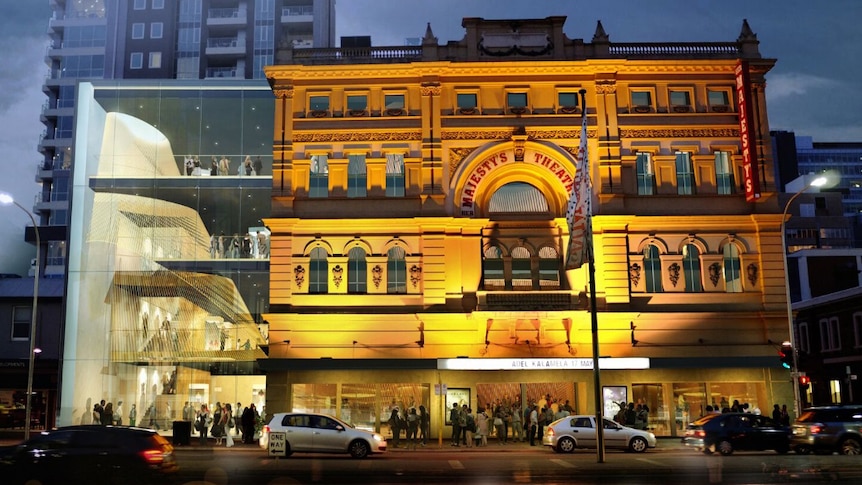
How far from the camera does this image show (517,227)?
133 ft

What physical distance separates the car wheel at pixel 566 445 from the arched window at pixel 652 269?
11.2m

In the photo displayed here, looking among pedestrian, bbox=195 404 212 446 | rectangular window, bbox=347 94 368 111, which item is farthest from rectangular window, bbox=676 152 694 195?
pedestrian, bbox=195 404 212 446

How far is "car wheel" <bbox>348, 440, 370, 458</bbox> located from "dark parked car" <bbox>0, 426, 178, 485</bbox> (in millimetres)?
9711

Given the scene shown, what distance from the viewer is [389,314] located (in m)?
39.1

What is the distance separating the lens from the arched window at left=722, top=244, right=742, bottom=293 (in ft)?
131

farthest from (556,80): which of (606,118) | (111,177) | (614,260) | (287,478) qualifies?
(287,478)

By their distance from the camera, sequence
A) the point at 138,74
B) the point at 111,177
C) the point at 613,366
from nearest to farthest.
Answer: the point at 613,366, the point at 111,177, the point at 138,74

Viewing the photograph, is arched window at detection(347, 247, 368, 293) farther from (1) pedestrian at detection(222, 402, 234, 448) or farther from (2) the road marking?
(2) the road marking

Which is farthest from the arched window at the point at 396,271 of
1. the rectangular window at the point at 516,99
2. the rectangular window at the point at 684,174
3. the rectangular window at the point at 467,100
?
the rectangular window at the point at 684,174

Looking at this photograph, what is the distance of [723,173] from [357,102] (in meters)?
18.1

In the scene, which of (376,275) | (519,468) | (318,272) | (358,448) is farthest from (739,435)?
(318,272)

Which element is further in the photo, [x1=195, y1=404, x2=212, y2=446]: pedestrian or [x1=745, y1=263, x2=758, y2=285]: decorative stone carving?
[x1=745, y1=263, x2=758, y2=285]: decorative stone carving

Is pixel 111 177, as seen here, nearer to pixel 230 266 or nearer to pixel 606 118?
pixel 230 266

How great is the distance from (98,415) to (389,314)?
1457 centimetres
